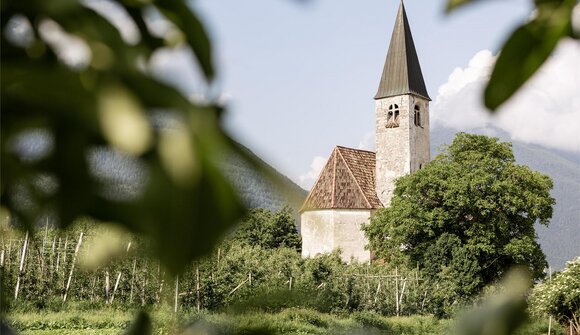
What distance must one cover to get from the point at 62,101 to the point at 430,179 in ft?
85.5

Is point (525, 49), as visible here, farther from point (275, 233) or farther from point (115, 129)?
point (275, 233)

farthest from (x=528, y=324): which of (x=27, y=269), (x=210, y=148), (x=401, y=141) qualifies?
(x=401, y=141)

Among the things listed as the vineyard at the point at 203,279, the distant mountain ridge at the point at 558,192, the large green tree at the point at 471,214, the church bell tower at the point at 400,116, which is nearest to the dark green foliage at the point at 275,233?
the church bell tower at the point at 400,116

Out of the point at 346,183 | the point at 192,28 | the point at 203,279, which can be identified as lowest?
the point at 203,279

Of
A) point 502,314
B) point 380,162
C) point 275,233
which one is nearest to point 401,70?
point 380,162

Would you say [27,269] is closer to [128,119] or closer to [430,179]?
[430,179]

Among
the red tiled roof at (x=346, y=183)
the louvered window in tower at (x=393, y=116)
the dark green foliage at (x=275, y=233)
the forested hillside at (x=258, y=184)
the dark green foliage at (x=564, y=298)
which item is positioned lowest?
the dark green foliage at (x=564, y=298)

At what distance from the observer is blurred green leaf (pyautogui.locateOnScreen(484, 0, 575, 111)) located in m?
0.40

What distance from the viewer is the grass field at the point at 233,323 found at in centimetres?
40

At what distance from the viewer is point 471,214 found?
2567 centimetres

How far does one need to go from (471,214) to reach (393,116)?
8915mm

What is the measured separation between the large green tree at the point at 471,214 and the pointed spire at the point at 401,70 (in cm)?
Result: 734

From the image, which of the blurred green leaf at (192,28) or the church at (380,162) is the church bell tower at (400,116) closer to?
the church at (380,162)

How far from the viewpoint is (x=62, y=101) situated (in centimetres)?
23
